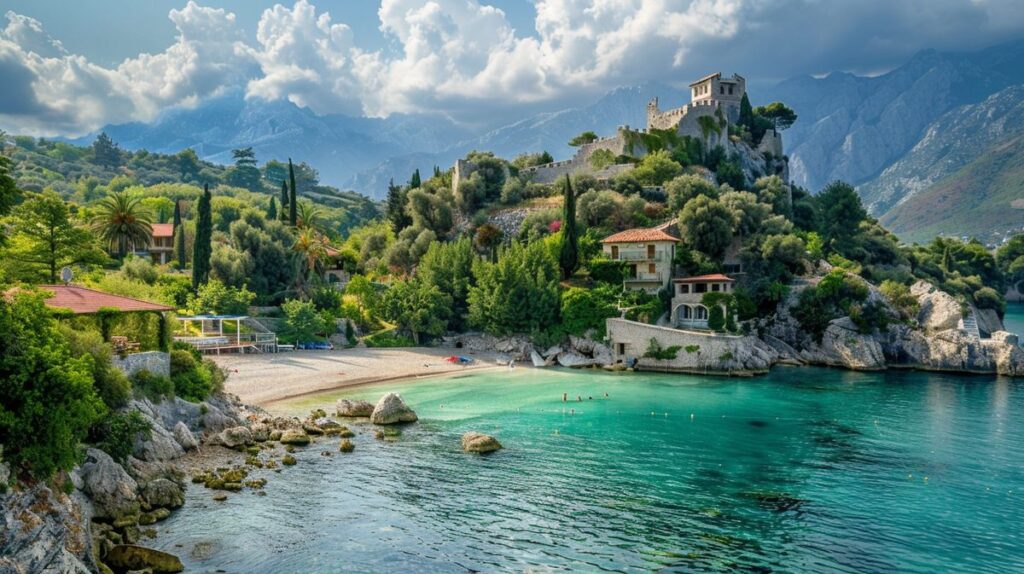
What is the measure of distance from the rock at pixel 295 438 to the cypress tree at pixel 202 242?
2697cm

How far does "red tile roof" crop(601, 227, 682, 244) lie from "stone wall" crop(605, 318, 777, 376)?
8423mm

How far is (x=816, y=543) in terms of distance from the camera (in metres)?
16.5

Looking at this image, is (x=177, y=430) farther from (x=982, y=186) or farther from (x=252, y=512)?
(x=982, y=186)

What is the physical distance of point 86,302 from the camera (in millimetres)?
23094

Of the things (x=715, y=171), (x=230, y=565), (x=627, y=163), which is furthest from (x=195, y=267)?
(x=715, y=171)

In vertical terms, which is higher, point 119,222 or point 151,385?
point 119,222

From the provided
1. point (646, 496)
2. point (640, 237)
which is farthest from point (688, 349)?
point (646, 496)

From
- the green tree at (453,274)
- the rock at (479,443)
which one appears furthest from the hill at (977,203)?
the rock at (479,443)

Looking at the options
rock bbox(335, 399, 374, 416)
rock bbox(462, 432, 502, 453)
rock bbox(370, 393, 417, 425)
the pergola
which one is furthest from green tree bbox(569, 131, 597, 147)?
rock bbox(462, 432, 502, 453)

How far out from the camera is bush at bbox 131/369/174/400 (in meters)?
23.2

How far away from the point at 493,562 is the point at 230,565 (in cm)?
607

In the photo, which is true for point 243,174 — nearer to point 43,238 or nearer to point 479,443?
point 43,238

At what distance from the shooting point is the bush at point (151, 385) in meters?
23.2

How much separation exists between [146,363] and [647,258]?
36.1 m
